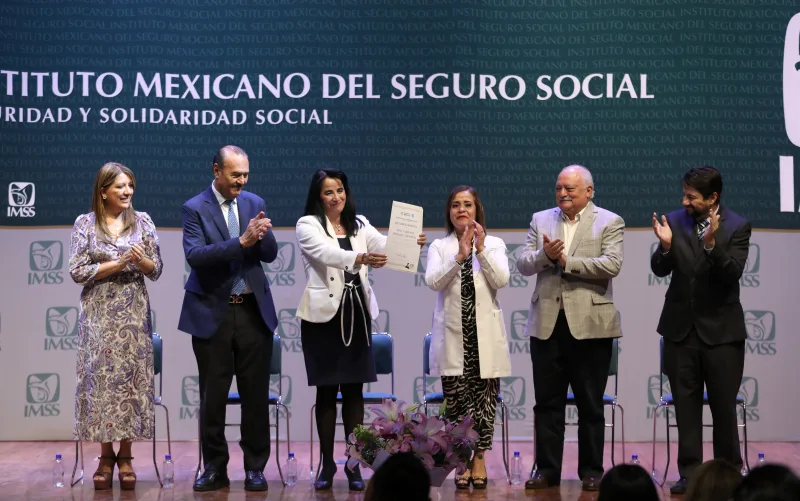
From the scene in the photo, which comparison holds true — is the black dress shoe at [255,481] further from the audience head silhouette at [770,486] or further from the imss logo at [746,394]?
the audience head silhouette at [770,486]

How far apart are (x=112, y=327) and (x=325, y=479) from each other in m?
1.45

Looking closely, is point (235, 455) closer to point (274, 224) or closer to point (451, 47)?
point (274, 224)

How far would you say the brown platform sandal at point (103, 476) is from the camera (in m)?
5.51

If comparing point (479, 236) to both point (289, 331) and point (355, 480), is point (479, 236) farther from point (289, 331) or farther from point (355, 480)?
point (289, 331)

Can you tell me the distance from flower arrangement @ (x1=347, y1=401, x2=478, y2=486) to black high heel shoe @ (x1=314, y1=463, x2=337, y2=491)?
25.8 inches

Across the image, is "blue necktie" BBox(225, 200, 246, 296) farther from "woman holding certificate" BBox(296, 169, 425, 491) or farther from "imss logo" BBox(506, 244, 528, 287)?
"imss logo" BBox(506, 244, 528, 287)

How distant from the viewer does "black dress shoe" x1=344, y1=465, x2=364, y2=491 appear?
5.46 metres

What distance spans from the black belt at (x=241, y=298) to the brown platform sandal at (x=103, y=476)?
1.15 metres

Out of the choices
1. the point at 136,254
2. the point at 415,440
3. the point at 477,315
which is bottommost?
the point at 415,440

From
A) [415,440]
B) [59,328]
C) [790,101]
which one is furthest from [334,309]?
[790,101]

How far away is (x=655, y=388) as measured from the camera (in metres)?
7.24

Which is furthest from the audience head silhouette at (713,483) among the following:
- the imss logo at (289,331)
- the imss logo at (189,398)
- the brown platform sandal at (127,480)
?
the imss logo at (189,398)

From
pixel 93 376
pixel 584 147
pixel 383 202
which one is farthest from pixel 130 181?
pixel 584 147

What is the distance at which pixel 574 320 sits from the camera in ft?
17.9
